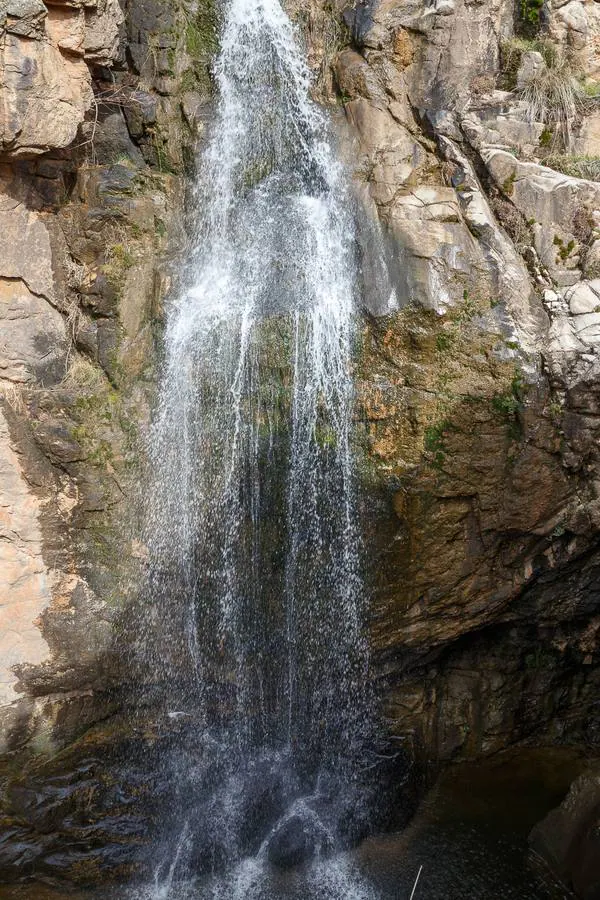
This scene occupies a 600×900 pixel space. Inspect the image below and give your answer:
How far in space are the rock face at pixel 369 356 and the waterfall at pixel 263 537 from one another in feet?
0.90

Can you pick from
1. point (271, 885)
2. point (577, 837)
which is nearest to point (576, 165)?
point (577, 837)

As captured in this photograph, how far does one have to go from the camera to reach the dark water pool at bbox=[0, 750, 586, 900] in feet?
21.7

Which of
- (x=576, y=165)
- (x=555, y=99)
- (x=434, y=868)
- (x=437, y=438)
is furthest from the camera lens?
(x=555, y=99)

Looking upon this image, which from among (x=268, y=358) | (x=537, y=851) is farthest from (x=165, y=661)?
(x=537, y=851)

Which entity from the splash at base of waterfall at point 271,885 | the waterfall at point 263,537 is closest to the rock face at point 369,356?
the waterfall at point 263,537

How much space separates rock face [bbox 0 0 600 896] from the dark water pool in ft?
1.88

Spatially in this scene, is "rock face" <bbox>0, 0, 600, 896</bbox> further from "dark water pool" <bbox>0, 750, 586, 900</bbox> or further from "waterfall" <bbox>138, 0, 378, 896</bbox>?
"dark water pool" <bbox>0, 750, 586, 900</bbox>

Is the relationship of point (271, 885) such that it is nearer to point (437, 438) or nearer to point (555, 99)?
point (437, 438)

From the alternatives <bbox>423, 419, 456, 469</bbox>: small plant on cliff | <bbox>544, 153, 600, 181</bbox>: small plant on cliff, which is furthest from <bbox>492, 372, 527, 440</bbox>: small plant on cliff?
<bbox>544, 153, 600, 181</bbox>: small plant on cliff

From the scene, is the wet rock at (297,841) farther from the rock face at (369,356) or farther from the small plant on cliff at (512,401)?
the small plant on cliff at (512,401)

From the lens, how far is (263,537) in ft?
23.0

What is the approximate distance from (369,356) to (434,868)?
174 inches

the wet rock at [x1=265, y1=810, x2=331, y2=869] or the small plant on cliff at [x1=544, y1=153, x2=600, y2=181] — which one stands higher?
the small plant on cliff at [x1=544, y1=153, x2=600, y2=181]

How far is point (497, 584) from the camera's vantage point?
286 inches
